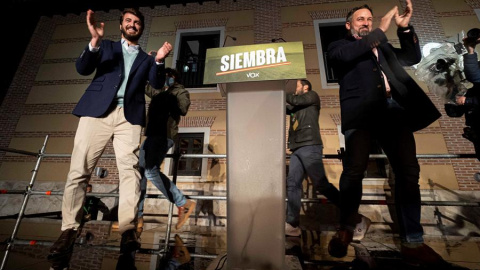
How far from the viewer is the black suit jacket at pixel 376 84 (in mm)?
1647

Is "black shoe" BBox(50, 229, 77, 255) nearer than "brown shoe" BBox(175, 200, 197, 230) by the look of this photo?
Yes

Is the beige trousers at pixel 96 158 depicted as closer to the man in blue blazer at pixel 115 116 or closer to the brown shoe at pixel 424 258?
the man in blue blazer at pixel 115 116

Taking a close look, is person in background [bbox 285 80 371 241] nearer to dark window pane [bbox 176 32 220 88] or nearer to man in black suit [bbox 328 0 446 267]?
man in black suit [bbox 328 0 446 267]

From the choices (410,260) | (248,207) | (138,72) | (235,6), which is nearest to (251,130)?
(248,207)

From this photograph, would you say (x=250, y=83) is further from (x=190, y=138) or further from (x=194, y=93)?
(x=194, y=93)

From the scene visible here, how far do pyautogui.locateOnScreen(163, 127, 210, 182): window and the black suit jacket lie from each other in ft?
13.6

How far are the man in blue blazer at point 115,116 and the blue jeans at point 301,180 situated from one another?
1.67m

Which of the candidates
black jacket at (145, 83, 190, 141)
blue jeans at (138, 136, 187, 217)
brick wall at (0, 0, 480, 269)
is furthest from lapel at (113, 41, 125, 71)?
brick wall at (0, 0, 480, 269)

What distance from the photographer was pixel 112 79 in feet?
6.52

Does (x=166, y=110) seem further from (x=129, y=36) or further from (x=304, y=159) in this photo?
(x=304, y=159)

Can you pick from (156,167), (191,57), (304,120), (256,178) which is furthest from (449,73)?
(191,57)

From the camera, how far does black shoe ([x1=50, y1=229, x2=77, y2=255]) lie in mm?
1530

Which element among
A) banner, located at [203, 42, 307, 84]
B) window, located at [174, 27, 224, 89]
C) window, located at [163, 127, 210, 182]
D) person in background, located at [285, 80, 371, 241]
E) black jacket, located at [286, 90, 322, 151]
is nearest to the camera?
banner, located at [203, 42, 307, 84]

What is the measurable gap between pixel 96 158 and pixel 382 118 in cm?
233
